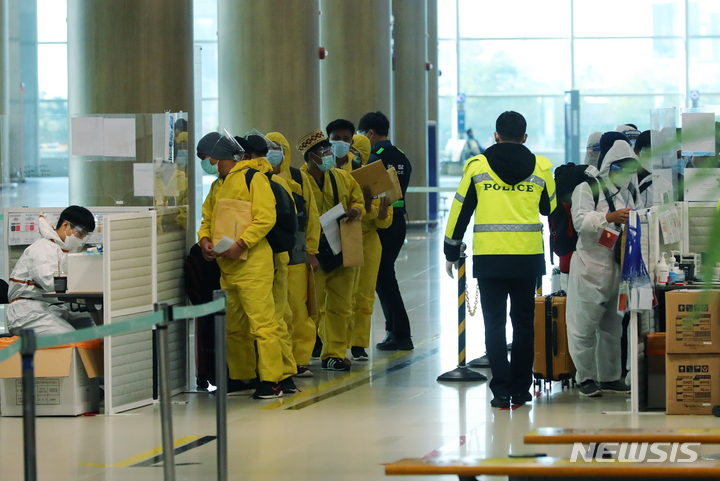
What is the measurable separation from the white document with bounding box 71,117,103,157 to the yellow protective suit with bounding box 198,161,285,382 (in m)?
1.00

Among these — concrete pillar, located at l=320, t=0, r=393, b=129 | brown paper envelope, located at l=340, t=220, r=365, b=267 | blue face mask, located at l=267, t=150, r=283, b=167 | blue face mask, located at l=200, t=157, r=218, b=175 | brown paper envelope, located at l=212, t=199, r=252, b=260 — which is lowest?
brown paper envelope, located at l=340, t=220, r=365, b=267

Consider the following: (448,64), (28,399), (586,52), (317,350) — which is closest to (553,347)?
(317,350)

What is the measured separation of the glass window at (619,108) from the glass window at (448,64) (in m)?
4.15

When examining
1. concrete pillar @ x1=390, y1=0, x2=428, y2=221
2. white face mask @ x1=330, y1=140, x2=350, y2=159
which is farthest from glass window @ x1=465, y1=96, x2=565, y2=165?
white face mask @ x1=330, y1=140, x2=350, y2=159

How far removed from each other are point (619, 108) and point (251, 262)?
27280 mm

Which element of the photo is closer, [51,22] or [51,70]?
[51,22]

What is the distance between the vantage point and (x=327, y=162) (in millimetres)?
7133

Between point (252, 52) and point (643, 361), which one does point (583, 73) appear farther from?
point (643, 361)

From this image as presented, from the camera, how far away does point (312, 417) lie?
577 centimetres

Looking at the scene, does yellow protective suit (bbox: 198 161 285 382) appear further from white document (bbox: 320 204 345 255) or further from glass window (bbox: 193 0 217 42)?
glass window (bbox: 193 0 217 42)

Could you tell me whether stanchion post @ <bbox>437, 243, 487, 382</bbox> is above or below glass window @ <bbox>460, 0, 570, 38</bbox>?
below

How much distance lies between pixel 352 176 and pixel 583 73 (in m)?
24.9

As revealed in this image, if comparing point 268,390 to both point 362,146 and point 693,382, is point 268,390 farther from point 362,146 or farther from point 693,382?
point 362,146

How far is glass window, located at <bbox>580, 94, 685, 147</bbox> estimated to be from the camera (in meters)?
31.2
